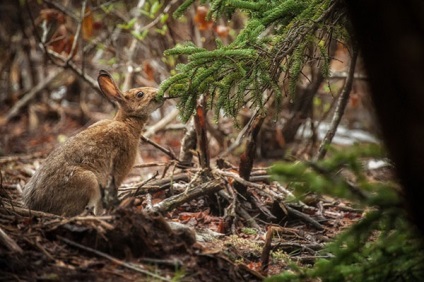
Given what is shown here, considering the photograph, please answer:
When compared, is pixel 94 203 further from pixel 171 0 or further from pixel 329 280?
pixel 171 0

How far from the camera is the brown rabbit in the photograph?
4.88 m

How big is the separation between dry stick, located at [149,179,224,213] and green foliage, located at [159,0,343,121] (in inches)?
35.5

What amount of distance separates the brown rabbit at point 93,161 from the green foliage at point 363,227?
1629 millimetres

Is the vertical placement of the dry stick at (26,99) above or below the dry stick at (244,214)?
above

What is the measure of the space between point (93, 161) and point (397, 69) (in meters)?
3.58

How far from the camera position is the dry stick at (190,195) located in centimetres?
518

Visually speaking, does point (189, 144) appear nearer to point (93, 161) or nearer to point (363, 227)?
point (93, 161)

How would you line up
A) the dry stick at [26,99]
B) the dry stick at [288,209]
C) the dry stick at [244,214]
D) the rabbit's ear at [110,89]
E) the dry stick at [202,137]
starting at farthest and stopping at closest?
the dry stick at [26,99] < the rabbit's ear at [110,89] < the dry stick at [202,137] < the dry stick at [288,209] < the dry stick at [244,214]

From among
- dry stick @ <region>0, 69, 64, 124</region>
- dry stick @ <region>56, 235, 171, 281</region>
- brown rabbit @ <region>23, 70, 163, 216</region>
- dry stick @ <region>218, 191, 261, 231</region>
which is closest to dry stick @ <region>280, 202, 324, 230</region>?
dry stick @ <region>218, 191, 261, 231</region>

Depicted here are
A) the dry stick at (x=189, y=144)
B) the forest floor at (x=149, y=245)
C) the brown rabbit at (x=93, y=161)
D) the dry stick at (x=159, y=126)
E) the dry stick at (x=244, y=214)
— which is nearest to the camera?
the forest floor at (x=149, y=245)

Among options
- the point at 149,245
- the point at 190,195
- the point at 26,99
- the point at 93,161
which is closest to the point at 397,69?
the point at 149,245

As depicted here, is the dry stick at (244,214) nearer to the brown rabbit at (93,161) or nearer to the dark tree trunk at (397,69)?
the brown rabbit at (93,161)

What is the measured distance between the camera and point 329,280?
3.34m

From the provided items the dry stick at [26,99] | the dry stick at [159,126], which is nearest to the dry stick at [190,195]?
the dry stick at [159,126]
